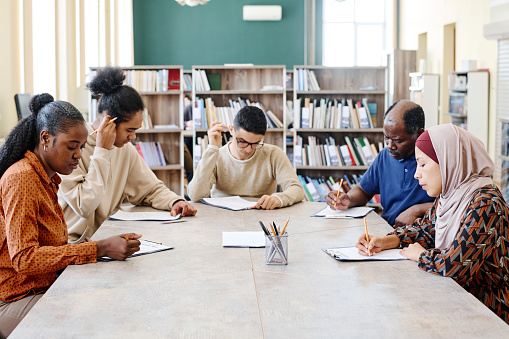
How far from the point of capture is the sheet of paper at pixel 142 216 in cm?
282

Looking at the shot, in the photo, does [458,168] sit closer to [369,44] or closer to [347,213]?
[347,213]

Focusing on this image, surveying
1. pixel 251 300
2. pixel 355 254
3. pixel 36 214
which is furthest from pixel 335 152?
pixel 251 300

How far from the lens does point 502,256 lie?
1936 millimetres

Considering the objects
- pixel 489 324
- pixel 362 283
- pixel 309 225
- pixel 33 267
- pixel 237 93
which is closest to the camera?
pixel 489 324

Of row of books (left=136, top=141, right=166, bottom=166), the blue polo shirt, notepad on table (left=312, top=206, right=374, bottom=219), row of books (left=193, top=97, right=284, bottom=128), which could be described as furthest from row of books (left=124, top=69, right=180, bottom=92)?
notepad on table (left=312, top=206, right=374, bottom=219)

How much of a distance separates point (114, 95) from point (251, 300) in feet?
5.38

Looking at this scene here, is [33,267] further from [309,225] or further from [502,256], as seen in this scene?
[502,256]

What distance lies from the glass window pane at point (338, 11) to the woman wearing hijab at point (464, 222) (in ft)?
44.1

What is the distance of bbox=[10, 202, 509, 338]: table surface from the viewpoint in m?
1.45

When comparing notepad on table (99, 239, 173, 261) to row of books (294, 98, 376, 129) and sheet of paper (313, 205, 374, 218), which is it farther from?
row of books (294, 98, 376, 129)

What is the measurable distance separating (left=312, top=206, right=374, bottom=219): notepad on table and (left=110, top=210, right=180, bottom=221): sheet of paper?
2.38ft

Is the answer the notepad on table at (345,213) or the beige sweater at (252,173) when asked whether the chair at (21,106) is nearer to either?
the beige sweater at (252,173)

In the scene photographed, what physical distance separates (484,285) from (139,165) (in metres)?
1.92

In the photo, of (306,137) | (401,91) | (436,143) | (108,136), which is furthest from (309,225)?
(401,91)
